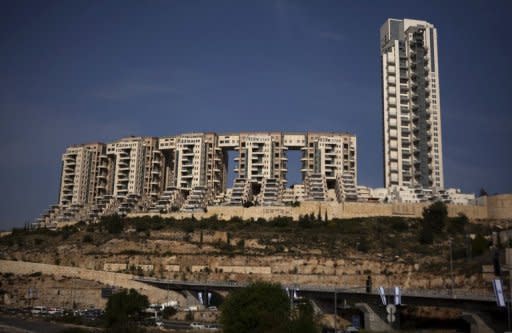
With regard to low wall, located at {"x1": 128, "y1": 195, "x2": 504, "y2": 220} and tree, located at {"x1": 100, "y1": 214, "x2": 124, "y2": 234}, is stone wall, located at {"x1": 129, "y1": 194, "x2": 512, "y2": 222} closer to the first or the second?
low wall, located at {"x1": 128, "y1": 195, "x2": 504, "y2": 220}

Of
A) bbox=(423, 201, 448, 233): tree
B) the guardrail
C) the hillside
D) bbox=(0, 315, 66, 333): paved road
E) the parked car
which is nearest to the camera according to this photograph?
the guardrail

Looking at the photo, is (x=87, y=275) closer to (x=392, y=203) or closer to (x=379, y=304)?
(x=379, y=304)

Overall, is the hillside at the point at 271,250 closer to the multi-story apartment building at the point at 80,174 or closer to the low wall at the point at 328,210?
the low wall at the point at 328,210

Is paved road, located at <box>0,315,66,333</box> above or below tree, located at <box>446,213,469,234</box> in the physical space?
below

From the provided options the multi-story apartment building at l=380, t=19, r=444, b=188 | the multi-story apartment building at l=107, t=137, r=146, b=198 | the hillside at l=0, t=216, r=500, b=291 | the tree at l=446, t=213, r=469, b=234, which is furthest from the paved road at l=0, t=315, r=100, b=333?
the multi-story apartment building at l=380, t=19, r=444, b=188

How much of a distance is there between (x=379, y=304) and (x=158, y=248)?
44976 millimetres

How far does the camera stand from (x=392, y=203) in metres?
113

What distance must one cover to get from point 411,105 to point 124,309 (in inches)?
3481

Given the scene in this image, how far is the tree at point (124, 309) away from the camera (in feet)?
188

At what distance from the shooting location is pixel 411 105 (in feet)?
427

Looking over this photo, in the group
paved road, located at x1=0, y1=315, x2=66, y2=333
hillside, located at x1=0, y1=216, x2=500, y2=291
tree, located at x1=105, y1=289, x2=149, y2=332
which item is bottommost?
paved road, located at x1=0, y1=315, x2=66, y2=333

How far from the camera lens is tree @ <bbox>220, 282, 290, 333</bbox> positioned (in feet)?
148

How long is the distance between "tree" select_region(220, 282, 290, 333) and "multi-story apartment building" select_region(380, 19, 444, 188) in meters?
80.2

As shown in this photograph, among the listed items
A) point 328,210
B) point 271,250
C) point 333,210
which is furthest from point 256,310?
point 333,210
